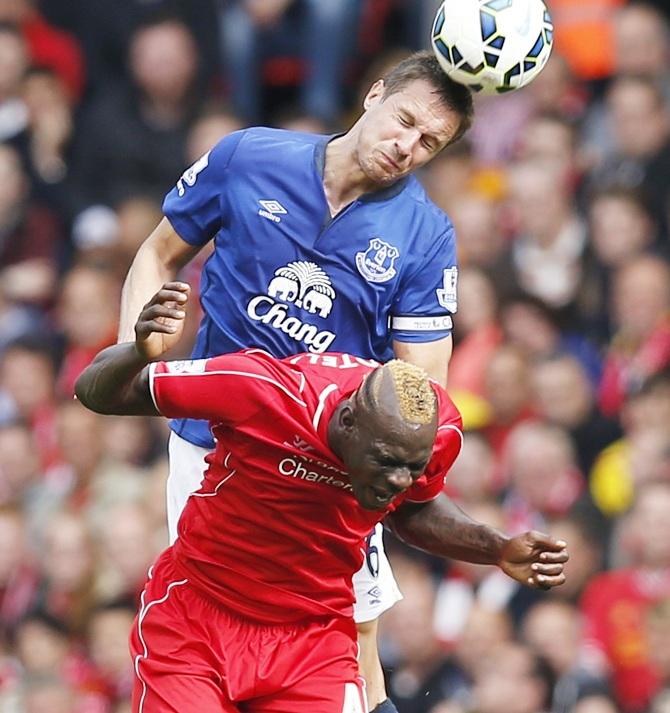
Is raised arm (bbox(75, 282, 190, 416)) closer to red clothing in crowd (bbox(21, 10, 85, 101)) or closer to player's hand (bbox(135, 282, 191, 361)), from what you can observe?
player's hand (bbox(135, 282, 191, 361))

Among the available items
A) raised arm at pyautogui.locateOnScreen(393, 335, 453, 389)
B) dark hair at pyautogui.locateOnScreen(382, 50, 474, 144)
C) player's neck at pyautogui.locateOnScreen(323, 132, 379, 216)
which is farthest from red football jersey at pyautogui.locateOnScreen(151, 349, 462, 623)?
dark hair at pyautogui.locateOnScreen(382, 50, 474, 144)

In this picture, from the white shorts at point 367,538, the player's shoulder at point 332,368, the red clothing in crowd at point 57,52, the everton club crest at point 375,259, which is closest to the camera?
the player's shoulder at point 332,368

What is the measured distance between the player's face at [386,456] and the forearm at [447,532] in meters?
0.51

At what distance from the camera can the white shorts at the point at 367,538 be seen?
6.45m

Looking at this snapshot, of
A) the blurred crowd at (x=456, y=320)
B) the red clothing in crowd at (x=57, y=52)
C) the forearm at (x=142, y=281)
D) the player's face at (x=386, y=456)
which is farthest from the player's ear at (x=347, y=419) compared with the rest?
the red clothing in crowd at (x=57, y=52)

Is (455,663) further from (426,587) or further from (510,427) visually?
(510,427)

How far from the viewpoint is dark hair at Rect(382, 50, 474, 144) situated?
6.16 meters

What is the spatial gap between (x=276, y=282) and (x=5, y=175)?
222 inches

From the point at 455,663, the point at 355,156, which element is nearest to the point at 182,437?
the point at 355,156

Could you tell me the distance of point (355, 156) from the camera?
6.24 meters

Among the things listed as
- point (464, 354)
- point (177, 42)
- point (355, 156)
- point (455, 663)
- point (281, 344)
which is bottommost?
point (455, 663)

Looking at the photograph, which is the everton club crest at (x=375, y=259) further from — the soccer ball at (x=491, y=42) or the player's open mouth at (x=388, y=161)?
the soccer ball at (x=491, y=42)

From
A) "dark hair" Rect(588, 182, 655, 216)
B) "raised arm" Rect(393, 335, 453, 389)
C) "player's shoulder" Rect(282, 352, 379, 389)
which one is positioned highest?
"player's shoulder" Rect(282, 352, 379, 389)

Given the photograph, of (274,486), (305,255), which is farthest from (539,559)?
(305,255)
